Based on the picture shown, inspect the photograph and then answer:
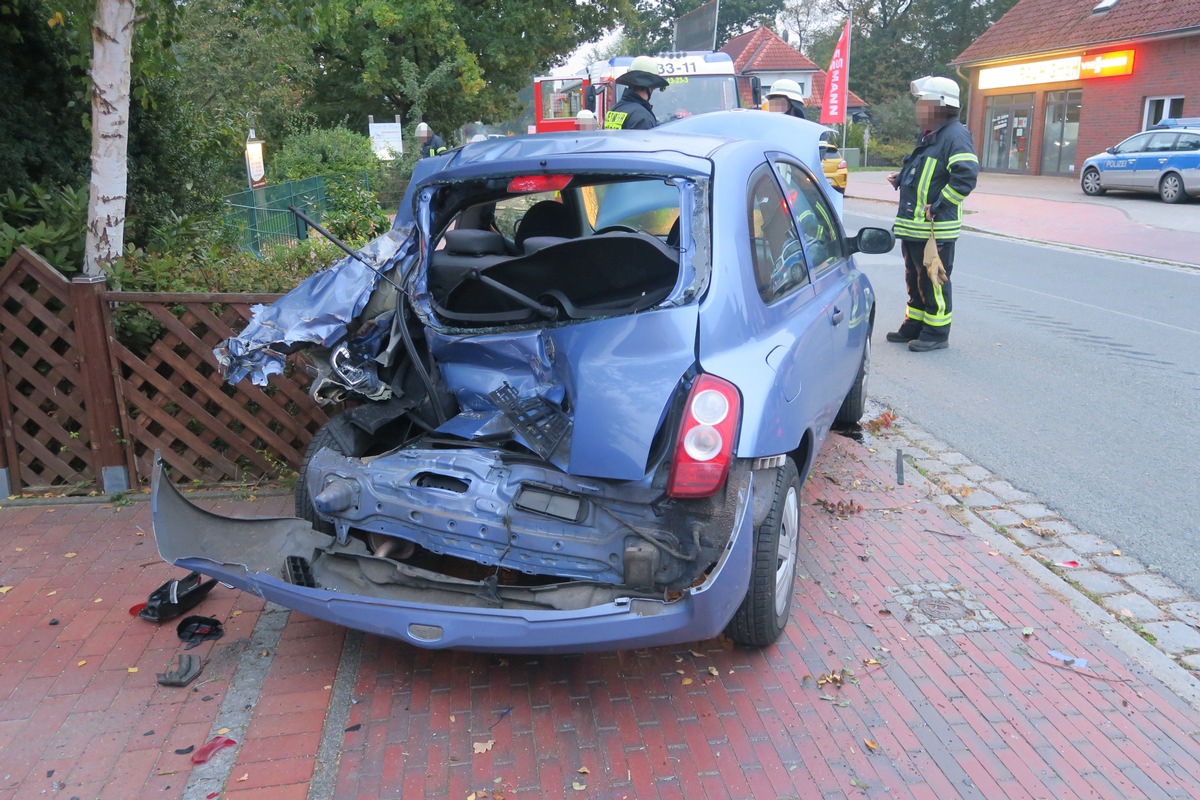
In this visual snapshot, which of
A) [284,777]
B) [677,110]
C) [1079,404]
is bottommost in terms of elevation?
[284,777]

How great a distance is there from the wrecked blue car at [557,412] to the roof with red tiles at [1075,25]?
2660 cm

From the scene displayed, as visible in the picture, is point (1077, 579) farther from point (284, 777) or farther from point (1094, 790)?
point (284, 777)

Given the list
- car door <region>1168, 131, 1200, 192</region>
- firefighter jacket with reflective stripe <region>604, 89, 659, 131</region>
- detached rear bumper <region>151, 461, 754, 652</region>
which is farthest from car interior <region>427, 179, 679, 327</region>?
car door <region>1168, 131, 1200, 192</region>

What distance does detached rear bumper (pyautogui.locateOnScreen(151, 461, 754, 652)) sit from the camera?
2.93 meters

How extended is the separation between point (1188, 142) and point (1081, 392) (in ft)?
51.8

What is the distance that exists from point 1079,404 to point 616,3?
23.9 metres

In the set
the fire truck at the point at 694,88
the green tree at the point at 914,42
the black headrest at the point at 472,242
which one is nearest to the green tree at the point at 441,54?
the fire truck at the point at 694,88

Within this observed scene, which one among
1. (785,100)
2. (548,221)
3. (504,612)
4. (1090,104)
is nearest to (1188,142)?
(1090,104)

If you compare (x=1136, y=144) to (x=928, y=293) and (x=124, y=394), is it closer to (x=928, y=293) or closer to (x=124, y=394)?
(x=928, y=293)

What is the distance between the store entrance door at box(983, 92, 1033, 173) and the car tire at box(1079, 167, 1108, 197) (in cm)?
941

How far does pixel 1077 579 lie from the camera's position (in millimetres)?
4219

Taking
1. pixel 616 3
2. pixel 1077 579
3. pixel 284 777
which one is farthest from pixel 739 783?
pixel 616 3

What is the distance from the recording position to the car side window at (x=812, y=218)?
14.6 ft

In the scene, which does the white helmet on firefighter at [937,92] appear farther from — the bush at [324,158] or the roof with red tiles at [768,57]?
the roof with red tiles at [768,57]
